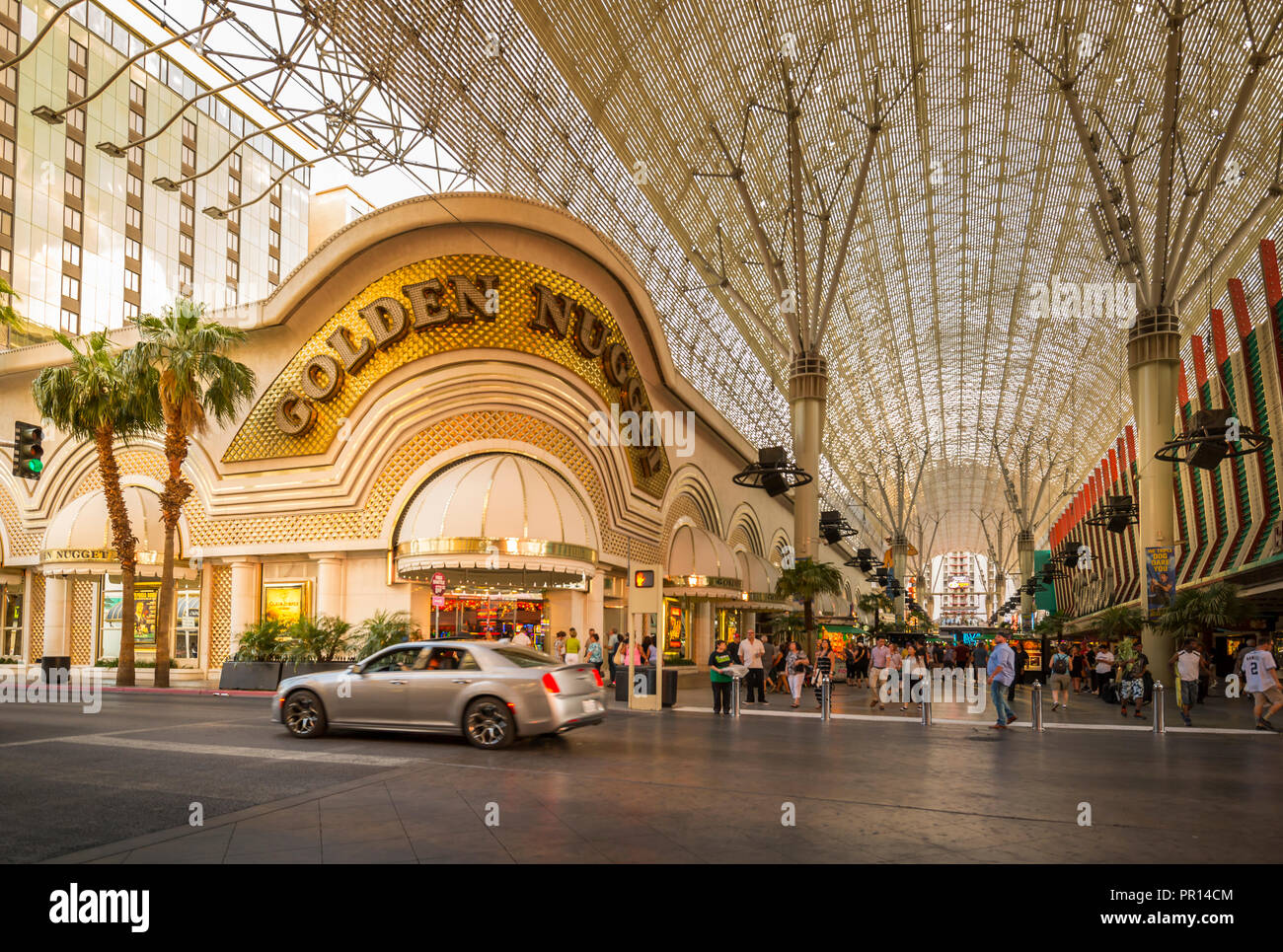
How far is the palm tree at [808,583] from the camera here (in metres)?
34.6

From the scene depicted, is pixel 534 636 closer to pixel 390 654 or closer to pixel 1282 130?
pixel 390 654

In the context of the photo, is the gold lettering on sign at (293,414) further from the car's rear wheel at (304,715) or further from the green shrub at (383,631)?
the car's rear wheel at (304,715)

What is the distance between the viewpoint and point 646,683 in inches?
855

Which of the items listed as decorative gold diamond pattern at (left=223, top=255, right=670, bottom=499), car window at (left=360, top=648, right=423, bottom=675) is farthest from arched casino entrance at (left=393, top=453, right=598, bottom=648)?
car window at (left=360, top=648, right=423, bottom=675)

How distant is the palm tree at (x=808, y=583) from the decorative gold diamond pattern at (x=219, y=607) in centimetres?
1855

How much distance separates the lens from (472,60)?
3062 cm

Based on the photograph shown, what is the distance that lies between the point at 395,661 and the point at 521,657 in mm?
1900

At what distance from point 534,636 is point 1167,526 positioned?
19406mm

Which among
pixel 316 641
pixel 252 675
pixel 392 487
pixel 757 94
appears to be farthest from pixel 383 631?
pixel 757 94

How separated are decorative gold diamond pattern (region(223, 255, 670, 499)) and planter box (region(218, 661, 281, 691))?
6170mm

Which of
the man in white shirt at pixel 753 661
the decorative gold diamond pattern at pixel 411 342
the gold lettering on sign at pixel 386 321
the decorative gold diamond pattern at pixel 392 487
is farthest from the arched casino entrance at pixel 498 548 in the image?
the man in white shirt at pixel 753 661

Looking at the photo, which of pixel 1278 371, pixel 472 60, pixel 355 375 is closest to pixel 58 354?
pixel 355 375

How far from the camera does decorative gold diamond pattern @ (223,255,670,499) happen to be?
2719 cm

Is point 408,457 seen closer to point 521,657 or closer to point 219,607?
point 219,607
